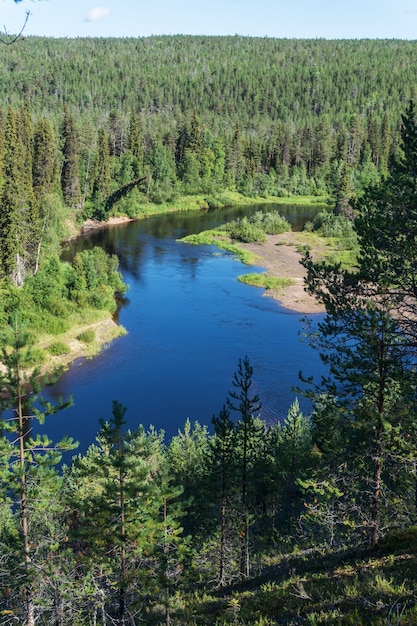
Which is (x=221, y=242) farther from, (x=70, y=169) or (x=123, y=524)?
(x=123, y=524)

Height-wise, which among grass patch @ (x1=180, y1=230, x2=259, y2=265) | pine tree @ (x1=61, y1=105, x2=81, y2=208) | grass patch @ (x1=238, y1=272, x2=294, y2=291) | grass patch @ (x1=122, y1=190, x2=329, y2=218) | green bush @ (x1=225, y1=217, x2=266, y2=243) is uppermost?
pine tree @ (x1=61, y1=105, x2=81, y2=208)

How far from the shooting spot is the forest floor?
5916 centimetres

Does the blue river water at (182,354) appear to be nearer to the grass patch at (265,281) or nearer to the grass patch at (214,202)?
the grass patch at (265,281)

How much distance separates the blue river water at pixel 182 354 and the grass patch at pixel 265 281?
141cm

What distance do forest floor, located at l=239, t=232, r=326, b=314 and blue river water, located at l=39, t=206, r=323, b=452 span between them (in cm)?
213

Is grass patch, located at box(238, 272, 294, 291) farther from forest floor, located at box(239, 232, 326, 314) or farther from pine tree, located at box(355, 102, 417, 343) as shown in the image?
pine tree, located at box(355, 102, 417, 343)

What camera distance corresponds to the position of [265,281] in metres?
66.1

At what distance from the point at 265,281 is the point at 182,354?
2291cm

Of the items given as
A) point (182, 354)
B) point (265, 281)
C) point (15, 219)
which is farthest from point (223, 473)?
point (265, 281)

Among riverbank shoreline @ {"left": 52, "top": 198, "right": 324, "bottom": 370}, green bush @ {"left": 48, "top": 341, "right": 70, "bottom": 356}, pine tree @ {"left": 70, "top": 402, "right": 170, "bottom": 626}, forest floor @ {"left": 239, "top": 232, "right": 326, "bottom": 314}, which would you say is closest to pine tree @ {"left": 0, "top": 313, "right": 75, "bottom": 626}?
pine tree @ {"left": 70, "top": 402, "right": 170, "bottom": 626}

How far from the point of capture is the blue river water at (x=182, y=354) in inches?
1462

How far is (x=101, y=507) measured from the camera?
16.8 metres

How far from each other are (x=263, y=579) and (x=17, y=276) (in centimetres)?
4306

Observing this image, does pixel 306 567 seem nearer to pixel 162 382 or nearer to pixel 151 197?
A: pixel 162 382
